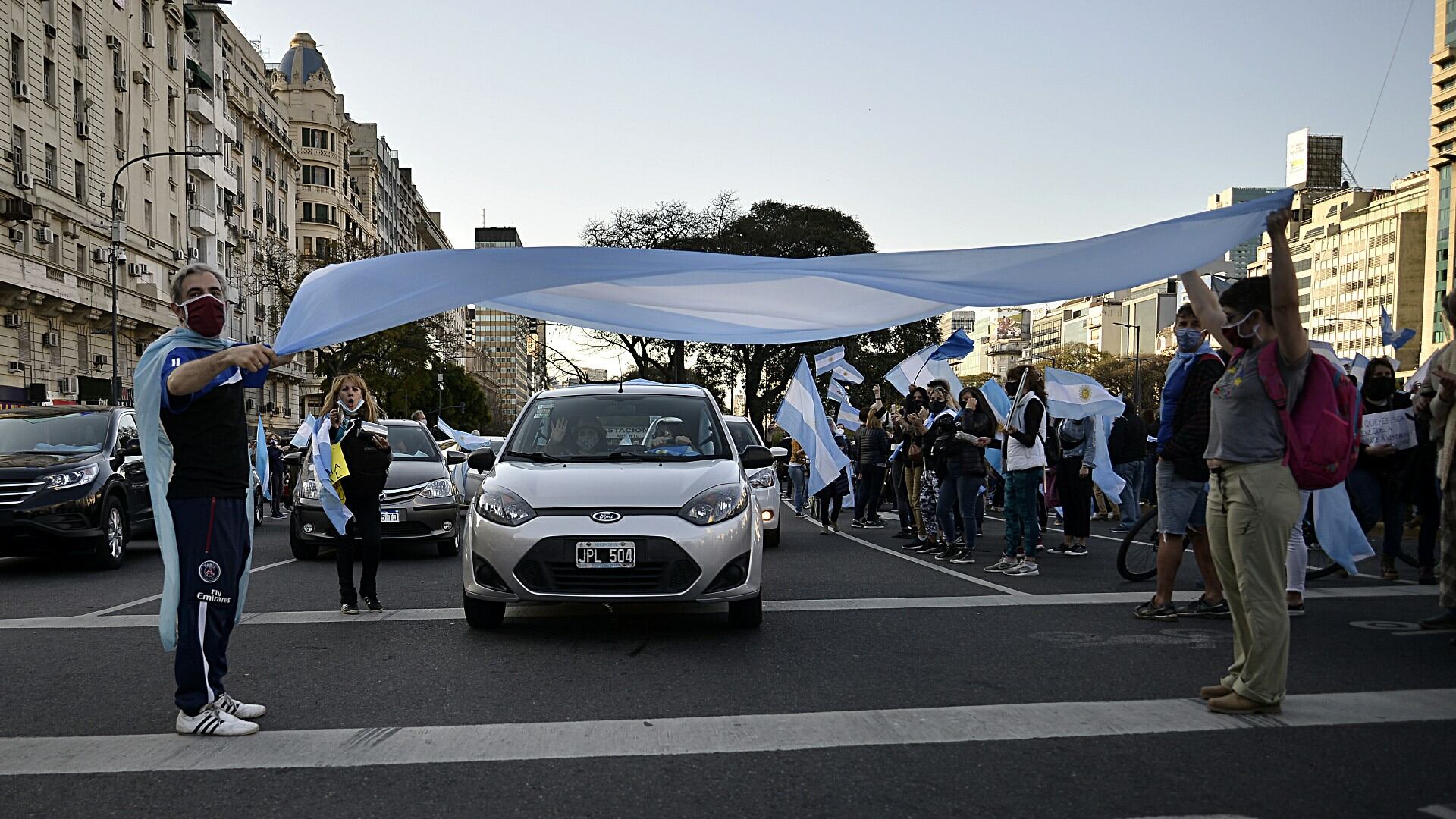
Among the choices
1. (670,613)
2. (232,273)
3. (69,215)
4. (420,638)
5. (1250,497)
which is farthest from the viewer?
(232,273)

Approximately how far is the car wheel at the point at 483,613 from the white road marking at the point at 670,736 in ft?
8.08

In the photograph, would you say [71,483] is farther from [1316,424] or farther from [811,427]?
[1316,424]

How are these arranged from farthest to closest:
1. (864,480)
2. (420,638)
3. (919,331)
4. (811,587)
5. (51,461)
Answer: (919,331), (864,480), (51,461), (811,587), (420,638)

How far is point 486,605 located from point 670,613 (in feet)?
4.93

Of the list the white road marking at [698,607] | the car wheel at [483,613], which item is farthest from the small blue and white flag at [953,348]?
the car wheel at [483,613]

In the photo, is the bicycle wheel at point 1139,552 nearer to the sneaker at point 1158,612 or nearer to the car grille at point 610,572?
the sneaker at point 1158,612

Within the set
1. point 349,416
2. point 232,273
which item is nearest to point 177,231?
point 232,273

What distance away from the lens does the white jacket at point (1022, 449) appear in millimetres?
10727

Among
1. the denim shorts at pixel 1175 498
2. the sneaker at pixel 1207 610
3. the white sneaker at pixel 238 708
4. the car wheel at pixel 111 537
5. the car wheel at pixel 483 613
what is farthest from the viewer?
the car wheel at pixel 111 537

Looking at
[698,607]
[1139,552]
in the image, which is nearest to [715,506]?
[698,607]

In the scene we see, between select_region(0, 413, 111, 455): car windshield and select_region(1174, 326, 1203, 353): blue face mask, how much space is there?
1093cm

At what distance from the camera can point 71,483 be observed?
1206 centimetres

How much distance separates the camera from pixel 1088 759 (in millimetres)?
4605

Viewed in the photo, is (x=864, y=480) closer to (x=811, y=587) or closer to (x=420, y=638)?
(x=811, y=587)
